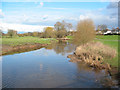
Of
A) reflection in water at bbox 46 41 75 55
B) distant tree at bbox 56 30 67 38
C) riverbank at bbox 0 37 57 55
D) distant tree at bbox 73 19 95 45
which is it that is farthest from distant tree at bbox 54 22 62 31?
distant tree at bbox 73 19 95 45

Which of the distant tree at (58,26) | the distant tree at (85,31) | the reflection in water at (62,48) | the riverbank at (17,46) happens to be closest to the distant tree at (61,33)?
the distant tree at (58,26)

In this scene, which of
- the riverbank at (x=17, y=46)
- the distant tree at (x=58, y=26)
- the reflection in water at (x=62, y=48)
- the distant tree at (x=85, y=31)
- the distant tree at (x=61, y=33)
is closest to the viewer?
the distant tree at (x=85, y=31)

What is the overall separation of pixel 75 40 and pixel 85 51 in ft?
27.9

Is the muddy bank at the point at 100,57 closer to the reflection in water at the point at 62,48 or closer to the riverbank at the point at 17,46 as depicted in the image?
the reflection in water at the point at 62,48

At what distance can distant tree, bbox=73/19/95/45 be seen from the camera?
27.7 m

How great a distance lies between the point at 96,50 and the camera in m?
18.8

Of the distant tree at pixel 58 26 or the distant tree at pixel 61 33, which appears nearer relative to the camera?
the distant tree at pixel 61 33

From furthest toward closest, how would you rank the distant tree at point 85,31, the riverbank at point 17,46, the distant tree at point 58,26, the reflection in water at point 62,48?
the distant tree at point 58,26 < the riverbank at point 17,46 < the reflection in water at point 62,48 < the distant tree at point 85,31

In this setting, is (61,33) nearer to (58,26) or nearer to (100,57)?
(58,26)

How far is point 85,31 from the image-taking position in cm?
2764

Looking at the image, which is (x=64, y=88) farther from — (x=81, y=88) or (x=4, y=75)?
(x=4, y=75)

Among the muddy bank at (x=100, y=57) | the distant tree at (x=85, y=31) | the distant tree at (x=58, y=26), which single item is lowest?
the muddy bank at (x=100, y=57)

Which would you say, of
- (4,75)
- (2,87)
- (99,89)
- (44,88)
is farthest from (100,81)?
(4,75)

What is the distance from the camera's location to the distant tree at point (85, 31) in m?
27.7
